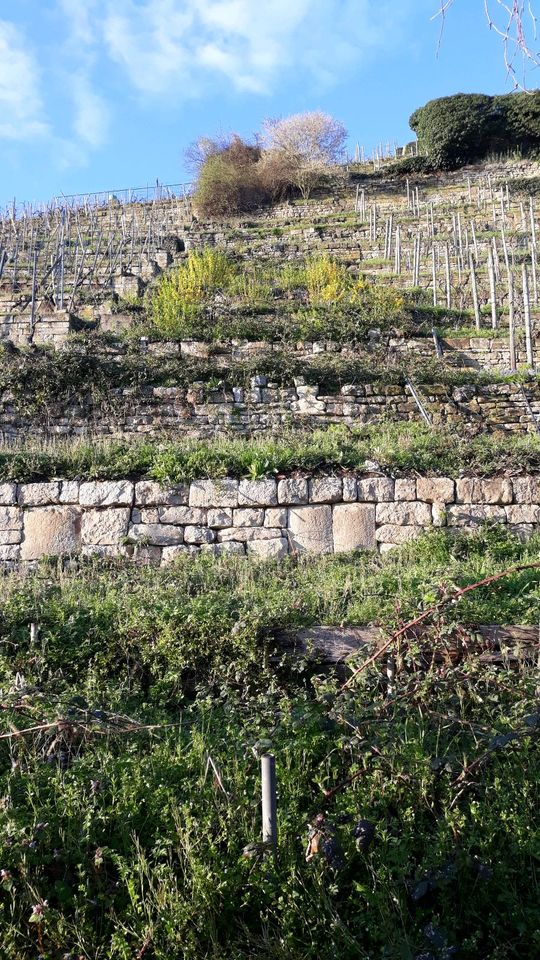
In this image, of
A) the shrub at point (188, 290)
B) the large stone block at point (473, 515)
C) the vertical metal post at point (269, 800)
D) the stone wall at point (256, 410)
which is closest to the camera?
the vertical metal post at point (269, 800)

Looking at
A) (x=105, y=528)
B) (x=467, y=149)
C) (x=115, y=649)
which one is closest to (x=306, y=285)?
(x=105, y=528)

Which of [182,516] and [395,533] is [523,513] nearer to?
[395,533]

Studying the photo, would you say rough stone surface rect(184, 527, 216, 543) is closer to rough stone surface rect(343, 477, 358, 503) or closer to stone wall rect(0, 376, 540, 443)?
rough stone surface rect(343, 477, 358, 503)

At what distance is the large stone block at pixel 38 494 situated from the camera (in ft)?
25.0

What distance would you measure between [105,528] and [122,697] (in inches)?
131

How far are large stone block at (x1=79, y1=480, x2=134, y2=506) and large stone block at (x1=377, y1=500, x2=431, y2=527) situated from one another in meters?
2.86

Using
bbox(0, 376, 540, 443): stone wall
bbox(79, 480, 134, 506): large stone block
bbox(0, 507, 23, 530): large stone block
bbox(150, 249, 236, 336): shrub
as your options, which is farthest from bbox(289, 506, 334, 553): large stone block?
bbox(150, 249, 236, 336): shrub

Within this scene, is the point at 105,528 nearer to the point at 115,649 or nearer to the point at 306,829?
the point at 115,649

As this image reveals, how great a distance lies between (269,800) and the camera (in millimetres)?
2785

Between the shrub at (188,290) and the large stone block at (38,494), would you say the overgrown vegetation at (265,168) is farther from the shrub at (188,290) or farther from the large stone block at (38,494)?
the large stone block at (38,494)

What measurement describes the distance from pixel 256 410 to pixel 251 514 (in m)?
3.46

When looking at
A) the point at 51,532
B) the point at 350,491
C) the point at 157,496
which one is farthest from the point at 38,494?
the point at 350,491

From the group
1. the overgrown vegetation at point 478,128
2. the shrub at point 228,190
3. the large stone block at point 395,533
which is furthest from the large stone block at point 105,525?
the overgrown vegetation at point 478,128

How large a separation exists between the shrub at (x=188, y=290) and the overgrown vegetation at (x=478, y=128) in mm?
15665
